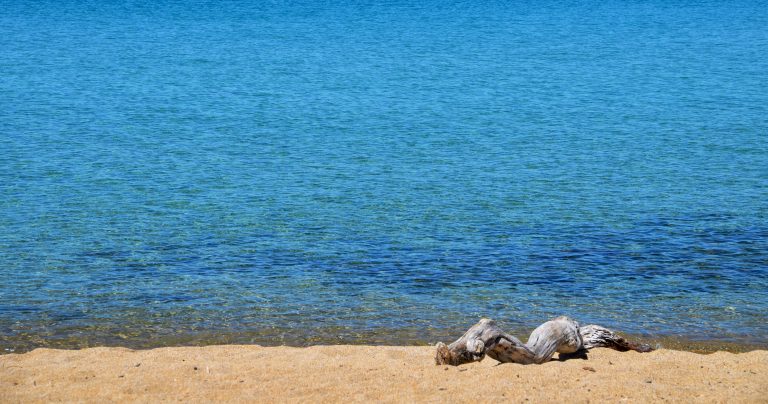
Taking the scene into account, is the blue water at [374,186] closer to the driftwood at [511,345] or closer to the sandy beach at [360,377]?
the sandy beach at [360,377]

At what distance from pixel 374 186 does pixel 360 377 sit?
13061 mm

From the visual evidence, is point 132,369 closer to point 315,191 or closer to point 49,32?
point 315,191

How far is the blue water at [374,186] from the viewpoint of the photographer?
1409cm

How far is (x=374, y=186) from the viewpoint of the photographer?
2286 cm

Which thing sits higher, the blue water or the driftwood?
the driftwood

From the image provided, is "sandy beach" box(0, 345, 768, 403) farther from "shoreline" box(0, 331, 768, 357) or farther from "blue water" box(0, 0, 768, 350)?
"blue water" box(0, 0, 768, 350)

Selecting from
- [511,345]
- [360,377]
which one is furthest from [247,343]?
[511,345]

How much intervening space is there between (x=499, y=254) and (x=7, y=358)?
28.9 feet

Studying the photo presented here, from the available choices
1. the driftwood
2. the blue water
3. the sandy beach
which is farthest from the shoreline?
the driftwood

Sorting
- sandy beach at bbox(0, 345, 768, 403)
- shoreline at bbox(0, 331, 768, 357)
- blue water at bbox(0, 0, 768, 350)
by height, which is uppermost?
sandy beach at bbox(0, 345, 768, 403)

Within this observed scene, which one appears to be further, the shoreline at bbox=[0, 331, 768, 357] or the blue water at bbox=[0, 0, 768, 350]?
the blue water at bbox=[0, 0, 768, 350]

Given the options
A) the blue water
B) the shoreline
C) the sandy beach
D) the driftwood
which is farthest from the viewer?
Result: the blue water

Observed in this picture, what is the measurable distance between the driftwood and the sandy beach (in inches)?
6.0

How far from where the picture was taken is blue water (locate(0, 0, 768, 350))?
14.1 m
